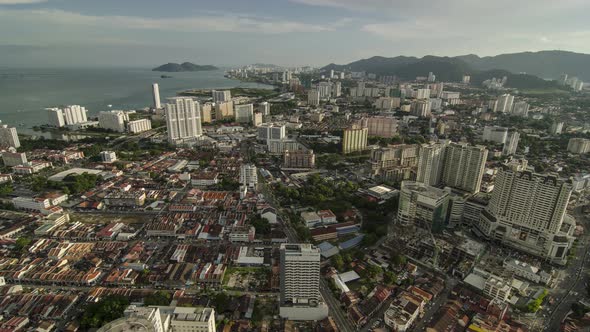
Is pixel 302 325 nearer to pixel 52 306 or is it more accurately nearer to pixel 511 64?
pixel 52 306

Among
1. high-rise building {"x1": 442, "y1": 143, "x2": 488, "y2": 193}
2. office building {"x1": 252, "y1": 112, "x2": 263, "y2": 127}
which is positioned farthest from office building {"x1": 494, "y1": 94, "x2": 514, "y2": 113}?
office building {"x1": 252, "y1": 112, "x2": 263, "y2": 127}

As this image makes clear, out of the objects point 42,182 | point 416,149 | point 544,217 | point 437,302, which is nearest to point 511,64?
point 416,149

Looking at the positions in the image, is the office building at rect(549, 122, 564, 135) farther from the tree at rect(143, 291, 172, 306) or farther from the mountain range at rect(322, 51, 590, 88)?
the mountain range at rect(322, 51, 590, 88)

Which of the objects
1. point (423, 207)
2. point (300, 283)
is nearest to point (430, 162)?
point (423, 207)

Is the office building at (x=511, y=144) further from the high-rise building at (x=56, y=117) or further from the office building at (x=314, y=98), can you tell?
the high-rise building at (x=56, y=117)

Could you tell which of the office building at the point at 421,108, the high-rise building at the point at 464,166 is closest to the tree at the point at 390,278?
the high-rise building at the point at 464,166

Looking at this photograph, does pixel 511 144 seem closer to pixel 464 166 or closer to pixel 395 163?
pixel 464 166
